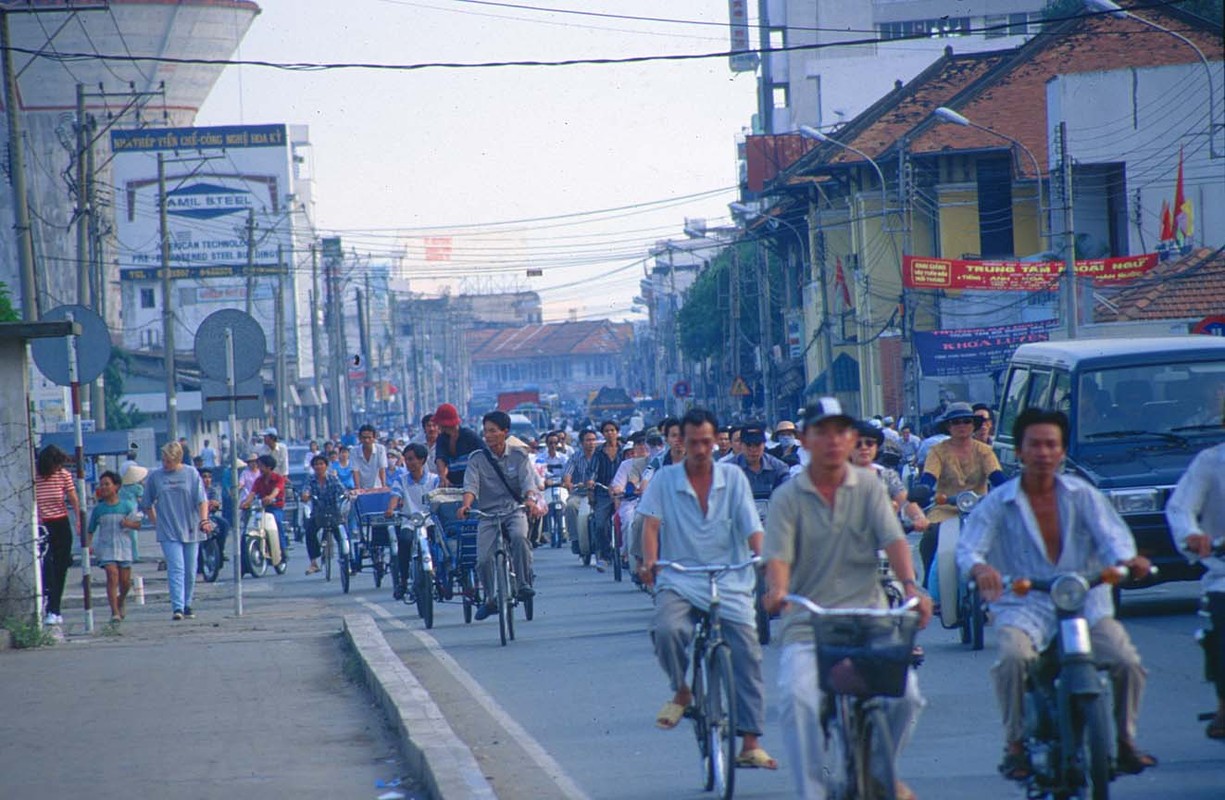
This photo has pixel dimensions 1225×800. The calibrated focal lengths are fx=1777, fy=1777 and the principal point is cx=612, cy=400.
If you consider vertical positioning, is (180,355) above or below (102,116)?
below

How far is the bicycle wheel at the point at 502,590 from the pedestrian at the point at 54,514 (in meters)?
4.63

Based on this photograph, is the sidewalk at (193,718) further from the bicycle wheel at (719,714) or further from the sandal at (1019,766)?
the sandal at (1019,766)

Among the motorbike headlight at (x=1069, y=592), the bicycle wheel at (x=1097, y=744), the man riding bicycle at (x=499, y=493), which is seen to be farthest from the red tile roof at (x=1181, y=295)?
the bicycle wheel at (x=1097, y=744)

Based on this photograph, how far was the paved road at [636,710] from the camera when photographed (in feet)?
25.5

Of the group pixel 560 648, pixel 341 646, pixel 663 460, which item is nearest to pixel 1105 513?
pixel 560 648

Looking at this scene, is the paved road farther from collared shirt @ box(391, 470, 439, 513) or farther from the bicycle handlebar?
the bicycle handlebar

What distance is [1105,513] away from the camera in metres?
6.41

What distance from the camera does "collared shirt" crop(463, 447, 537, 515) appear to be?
14.1 metres

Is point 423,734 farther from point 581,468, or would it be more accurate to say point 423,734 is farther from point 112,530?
point 581,468

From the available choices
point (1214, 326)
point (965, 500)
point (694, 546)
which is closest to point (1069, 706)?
point (694, 546)

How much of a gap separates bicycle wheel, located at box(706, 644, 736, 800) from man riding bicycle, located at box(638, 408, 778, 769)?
0.16m

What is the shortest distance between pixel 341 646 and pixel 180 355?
217ft

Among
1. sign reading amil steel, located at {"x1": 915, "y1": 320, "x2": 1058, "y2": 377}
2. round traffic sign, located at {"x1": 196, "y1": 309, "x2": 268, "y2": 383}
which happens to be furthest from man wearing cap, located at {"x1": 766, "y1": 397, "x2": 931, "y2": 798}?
A: sign reading amil steel, located at {"x1": 915, "y1": 320, "x2": 1058, "y2": 377}

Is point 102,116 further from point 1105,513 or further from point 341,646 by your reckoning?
point 1105,513
